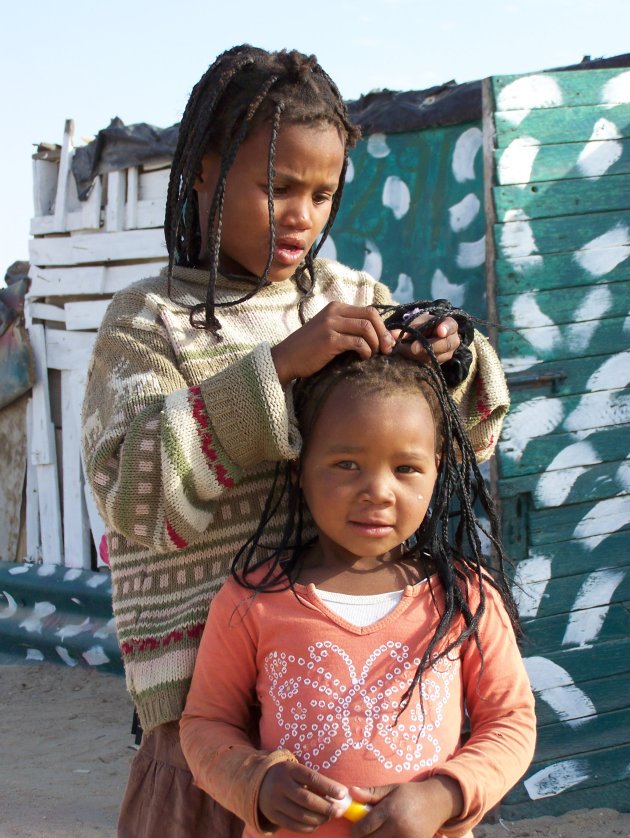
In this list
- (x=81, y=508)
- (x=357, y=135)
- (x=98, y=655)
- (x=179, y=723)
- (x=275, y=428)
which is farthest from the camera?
(x=81, y=508)

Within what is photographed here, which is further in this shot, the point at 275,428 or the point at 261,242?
the point at 261,242

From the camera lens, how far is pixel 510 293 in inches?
140

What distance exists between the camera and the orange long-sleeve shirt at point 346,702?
4.94ft

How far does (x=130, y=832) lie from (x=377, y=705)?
566mm

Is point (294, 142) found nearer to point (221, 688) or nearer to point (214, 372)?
point (214, 372)

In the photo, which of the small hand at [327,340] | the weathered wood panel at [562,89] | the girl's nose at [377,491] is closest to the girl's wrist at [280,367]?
the small hand at [327,340]

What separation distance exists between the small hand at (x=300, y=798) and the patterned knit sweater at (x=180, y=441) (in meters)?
0.31

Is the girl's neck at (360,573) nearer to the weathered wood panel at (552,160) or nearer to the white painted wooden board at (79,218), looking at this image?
the weathered wood panel at (552,160)

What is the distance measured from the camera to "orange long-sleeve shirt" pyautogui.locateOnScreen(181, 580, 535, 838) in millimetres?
1506

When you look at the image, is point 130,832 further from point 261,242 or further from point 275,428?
point 261,242

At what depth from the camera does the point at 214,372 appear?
173 centimetres

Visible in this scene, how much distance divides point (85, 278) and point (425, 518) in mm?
4695

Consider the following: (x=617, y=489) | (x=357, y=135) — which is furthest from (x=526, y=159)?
(x=357, y=135)

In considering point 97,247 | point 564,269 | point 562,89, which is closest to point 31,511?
point 97,247
